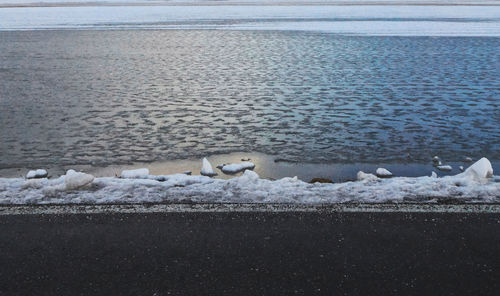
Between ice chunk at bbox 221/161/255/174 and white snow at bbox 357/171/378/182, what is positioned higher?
white snow at bbox 357/171/378/182

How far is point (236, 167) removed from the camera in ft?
18.0

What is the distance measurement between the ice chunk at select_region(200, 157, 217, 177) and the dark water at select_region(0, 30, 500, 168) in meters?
0.65

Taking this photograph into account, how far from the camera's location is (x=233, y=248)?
3.30 metres

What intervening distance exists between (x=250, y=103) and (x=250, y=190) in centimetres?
427

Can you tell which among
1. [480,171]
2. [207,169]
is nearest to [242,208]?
[207,169]

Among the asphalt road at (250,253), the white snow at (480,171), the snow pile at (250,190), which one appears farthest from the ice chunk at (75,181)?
the white snow at (480,171)

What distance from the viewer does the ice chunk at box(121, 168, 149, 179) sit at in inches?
199

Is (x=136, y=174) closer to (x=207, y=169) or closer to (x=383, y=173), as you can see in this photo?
(x=207, y=169)

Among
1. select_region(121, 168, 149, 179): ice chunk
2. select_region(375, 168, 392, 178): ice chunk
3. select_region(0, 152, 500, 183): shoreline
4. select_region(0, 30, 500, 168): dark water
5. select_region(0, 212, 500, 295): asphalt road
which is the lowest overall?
select_region(0, 30, 500, 168): dark water

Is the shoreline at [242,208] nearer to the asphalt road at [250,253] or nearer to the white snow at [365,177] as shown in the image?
the asphalt road at [250,253]

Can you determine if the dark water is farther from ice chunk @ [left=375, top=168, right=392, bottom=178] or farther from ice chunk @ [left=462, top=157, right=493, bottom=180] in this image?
ice chunk @ [left=462, top=157, right=493, bottom=180]

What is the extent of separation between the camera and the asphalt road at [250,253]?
112 inches

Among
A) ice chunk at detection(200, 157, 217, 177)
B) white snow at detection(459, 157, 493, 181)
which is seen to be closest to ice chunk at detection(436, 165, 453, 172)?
white snow at detection(459, 157, 493, 181)

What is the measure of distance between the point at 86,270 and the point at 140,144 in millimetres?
3447
